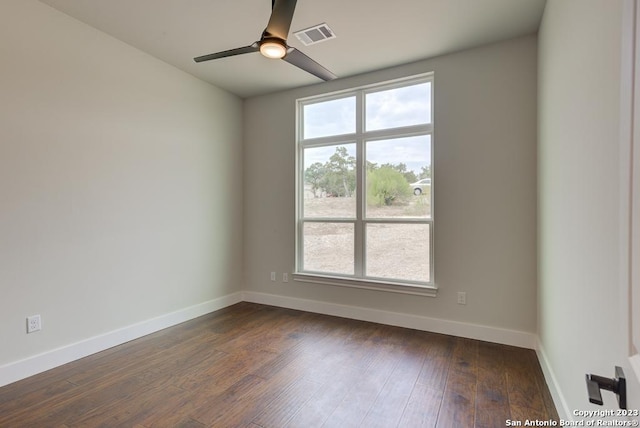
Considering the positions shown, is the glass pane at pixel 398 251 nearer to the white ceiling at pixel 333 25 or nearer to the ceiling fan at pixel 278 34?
the white ceiling at pixel 333 25

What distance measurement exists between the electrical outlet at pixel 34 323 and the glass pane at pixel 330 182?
9.29 ft

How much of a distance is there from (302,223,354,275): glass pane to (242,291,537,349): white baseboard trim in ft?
1.48

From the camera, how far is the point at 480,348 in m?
2.99

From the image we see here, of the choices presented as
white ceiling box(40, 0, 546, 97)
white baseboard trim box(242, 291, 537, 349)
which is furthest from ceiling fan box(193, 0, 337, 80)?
white baseboard trim box(242, 291, 537, 349)

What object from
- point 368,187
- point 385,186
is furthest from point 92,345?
point 385,186

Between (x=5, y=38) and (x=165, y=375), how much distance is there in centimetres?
280

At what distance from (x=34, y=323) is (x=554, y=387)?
385cm

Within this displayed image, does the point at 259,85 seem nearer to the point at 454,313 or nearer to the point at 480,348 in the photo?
the point at 454,313

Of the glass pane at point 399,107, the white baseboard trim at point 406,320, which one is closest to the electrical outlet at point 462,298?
the white baseboard trim at point 406,320

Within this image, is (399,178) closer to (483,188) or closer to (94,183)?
(483,188)

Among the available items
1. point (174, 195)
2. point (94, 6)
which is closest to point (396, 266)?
point (174, 195)

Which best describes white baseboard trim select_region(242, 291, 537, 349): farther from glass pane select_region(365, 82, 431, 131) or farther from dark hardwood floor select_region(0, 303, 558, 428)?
glass pane select_region(365, 82, 431, 131)

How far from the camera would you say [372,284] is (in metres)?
3.74

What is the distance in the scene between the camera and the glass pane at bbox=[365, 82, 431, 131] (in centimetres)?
357
